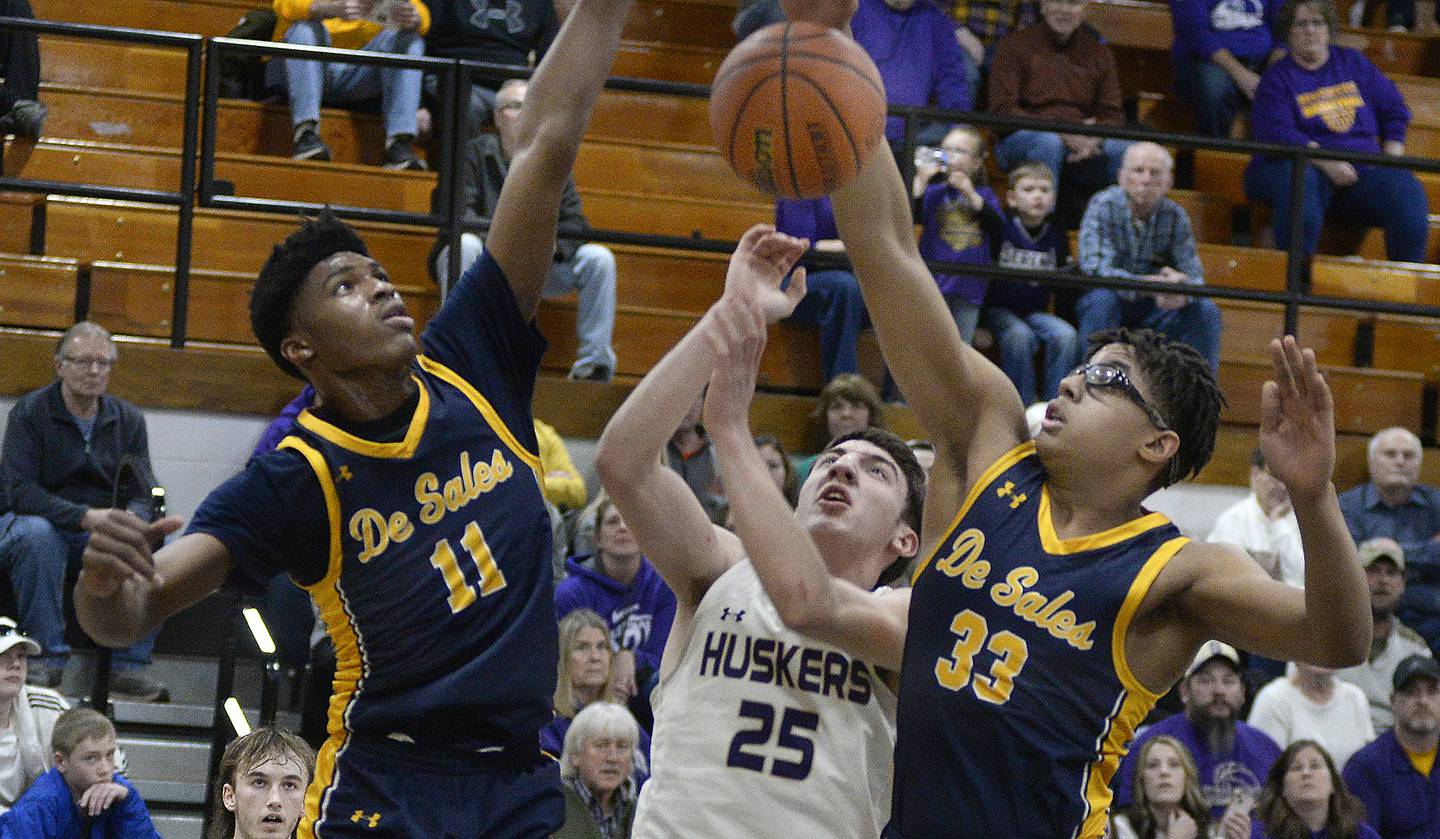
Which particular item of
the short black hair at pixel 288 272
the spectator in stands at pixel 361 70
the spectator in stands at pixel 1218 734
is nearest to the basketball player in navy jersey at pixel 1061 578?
the short black hair at pixel 288 272

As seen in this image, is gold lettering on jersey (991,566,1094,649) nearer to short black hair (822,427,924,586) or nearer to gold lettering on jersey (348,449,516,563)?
short black hair (822,427,924,586)

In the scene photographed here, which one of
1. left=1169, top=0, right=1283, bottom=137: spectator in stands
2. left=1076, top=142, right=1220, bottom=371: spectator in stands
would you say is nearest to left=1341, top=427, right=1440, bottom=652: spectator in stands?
left=1076, top=142, right=1220, bottom=371: spectator in stands

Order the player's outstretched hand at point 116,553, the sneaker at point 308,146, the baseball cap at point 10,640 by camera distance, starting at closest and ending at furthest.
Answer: the player's outstretched hand at point 116,553 < the baseball cap at point 10,640 < the sneaker at point 308,146

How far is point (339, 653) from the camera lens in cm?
374

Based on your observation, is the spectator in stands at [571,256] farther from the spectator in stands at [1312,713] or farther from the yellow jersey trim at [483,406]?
the yellow jersey trim at [483,406]

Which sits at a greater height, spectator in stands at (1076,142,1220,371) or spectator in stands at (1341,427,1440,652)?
spectator in stands at (1076,142,1220,371)

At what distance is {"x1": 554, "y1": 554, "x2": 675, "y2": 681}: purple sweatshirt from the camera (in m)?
7.64

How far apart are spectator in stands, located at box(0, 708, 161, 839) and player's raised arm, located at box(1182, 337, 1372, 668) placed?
13.3ft

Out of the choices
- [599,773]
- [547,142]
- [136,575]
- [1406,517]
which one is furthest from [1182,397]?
[1406,517]

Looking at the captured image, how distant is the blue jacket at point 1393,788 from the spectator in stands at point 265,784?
4.64m

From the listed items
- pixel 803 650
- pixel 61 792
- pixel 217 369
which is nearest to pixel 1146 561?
pixel 803 650

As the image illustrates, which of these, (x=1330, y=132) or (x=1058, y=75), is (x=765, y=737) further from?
(x=1330, y=132)

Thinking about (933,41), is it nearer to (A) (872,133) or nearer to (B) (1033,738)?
(A) (872,133)

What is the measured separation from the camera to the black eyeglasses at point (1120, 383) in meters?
3.78
